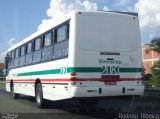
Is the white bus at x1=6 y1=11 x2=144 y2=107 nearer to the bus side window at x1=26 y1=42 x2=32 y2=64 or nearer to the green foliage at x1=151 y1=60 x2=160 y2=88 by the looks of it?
the bus side window at x1=26 y1=42 x2=32 y2=64

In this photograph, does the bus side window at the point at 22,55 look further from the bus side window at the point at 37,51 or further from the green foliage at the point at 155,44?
the green foliage at the point at 155,44

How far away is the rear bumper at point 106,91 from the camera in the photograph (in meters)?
13.0

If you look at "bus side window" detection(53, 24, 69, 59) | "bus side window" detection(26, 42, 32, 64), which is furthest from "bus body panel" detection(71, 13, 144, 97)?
"bus side window" detection(26, 42, 32, 64)

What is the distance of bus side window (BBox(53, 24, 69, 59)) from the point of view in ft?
45.6

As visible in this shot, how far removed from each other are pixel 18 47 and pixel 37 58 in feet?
16.7

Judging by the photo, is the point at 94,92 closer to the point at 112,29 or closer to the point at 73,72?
the point at 73,72

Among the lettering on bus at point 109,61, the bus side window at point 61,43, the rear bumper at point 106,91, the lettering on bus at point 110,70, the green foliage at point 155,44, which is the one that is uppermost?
the green foliage at point 155,44

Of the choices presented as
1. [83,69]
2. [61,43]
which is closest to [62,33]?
[61,43]

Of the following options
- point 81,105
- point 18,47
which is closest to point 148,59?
point 18,47

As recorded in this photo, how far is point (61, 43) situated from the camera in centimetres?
1440

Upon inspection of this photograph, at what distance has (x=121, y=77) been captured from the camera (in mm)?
13820

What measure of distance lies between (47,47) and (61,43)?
2.00 metres

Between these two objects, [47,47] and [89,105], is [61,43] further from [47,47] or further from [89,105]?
[89,105]

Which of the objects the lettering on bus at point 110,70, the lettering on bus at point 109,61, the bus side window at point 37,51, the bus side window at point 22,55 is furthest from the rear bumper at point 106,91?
the bus side window at point 22,55
